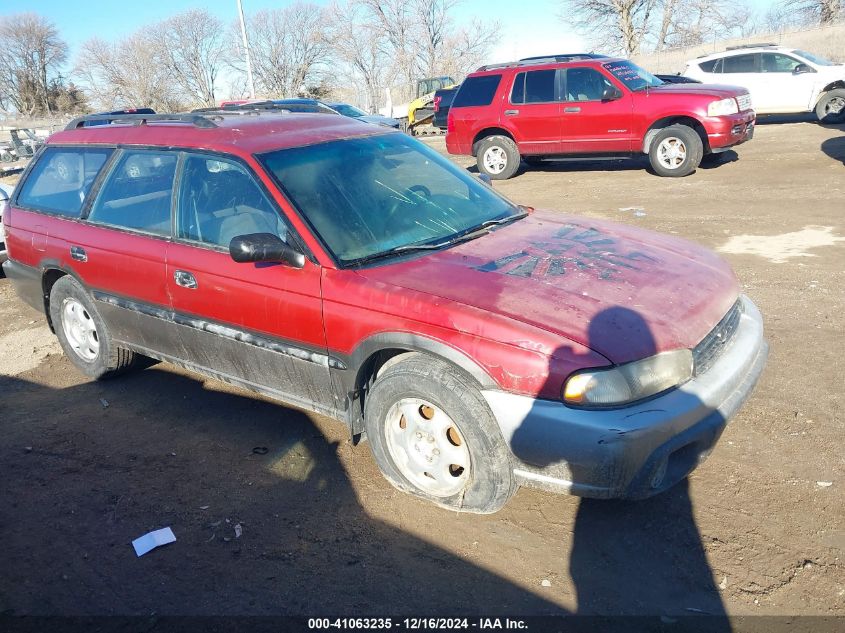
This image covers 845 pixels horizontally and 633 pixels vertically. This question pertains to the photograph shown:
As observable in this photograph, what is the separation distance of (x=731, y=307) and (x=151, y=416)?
11.6 ft

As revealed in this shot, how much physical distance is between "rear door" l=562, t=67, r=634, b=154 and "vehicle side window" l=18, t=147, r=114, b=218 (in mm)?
8590

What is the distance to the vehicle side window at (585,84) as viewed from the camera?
11.3 metres

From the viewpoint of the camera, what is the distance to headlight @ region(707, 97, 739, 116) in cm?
1046

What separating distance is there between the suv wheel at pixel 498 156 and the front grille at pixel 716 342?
9353mm

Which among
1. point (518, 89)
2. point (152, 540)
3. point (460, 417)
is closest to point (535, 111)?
point (518, 89)

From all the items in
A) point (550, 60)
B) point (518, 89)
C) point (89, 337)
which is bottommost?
point (89, 337)

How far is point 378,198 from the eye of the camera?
3762mm

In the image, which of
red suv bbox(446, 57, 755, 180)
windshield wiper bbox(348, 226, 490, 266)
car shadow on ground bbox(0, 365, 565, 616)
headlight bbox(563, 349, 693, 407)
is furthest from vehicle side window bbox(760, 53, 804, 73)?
headlight bbox(563, 349, 693, 407)

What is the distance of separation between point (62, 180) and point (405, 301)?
3.32 metres

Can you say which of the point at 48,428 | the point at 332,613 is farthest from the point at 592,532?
the point at 48,428

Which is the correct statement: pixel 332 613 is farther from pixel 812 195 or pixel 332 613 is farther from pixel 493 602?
pixel 812 195

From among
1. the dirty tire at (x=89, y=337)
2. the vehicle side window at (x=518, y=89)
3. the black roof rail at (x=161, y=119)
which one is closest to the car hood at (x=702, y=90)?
the vehicle side window at (x=518, y=89)

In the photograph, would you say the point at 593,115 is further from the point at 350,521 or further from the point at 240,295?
the point at 350,521

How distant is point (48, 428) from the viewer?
4387 mm
